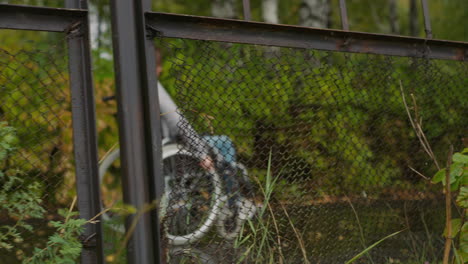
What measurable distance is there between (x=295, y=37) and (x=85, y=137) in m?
0.90

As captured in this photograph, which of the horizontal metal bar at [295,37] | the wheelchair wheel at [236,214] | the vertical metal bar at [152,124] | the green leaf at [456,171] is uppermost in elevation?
the horizontal metal bar at [295,37]

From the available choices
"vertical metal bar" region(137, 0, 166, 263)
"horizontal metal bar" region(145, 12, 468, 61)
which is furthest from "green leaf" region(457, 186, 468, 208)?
"vertical metal bar" region(137, 0, 166, 263)

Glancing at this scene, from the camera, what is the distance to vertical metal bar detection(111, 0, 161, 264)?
192cm

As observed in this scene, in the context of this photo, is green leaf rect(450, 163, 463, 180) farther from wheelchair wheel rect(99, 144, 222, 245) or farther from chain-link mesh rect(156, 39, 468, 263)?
wheelchair wheel rect(99, 144, 222, 245)

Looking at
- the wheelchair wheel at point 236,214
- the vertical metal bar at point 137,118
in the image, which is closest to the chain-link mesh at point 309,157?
the wheelchair wheel at point 236,214

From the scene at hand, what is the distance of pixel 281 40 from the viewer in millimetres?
2258

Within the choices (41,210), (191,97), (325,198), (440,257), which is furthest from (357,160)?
(41,210)

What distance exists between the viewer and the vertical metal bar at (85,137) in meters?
1.95

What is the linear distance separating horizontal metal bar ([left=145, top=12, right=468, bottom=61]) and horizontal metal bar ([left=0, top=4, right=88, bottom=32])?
0.85 ft

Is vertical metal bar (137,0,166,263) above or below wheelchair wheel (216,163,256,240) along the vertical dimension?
above

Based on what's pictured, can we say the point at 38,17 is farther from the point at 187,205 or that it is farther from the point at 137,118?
the point at 187,205

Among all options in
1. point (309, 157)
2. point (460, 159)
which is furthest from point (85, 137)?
point (460, 159)

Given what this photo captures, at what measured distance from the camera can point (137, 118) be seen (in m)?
1.94

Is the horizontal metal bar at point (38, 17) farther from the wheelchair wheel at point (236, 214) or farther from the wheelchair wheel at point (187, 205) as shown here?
the wheelchair wheel at point (236, 214)
